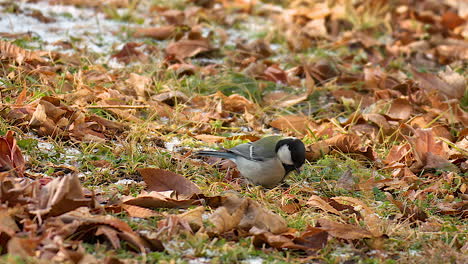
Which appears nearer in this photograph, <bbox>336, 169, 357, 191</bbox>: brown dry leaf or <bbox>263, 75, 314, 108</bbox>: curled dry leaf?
<bbox>336, 169, 357, 191</bbox>: brown dry leaf

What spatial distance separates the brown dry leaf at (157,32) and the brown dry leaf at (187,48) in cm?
28

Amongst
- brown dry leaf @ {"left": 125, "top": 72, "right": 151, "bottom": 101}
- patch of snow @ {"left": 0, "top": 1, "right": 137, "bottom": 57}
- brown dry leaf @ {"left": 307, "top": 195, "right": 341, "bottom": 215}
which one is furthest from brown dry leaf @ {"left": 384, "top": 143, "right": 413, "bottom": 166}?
patch of snow @ {"left": 0, "top": 1, "right": 137, "bottom": 57}

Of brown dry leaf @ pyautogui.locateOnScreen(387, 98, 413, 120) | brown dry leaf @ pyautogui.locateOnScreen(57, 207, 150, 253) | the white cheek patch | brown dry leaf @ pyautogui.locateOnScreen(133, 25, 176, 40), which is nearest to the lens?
brown dry leaf @ pyautogui.locateOnScreen(57, 207, 150, 253)

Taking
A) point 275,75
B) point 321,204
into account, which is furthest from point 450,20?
point 321,204

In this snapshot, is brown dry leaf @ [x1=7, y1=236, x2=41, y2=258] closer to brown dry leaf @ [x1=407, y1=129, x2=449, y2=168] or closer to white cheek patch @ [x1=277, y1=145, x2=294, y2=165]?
white cheek patch @ [x1=277, y1=145, x2=294, y2=165]

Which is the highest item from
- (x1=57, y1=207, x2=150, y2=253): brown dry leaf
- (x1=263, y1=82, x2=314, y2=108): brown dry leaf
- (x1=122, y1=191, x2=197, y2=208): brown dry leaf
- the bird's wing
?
(x1=57, y1=207, x2=150, y2=253): brown dry leaf

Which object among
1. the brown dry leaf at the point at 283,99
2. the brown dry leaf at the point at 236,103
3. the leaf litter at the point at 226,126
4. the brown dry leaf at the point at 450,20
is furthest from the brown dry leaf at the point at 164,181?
the brown dry leaf at the point at 450,20

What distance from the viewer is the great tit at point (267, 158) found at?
321 cm

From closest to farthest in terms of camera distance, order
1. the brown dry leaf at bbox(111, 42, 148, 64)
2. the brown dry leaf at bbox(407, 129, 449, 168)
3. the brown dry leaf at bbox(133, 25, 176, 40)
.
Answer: the brown dry leaf at bbox(407, 129, 449, 168) → the brown dry leaf at bbox(111, 42, 148, 64) → the brown dry leaf at bbox(133, 25, 176, 40)

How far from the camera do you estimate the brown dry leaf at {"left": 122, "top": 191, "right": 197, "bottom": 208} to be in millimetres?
2613

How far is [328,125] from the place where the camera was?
4.08m

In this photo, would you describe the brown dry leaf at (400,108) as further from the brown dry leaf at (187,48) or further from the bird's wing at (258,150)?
the brown dry leaf at (187,48)

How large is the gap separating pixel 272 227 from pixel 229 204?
9.3 inches

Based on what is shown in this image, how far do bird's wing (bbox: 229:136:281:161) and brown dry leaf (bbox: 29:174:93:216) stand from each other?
3.72 feet
